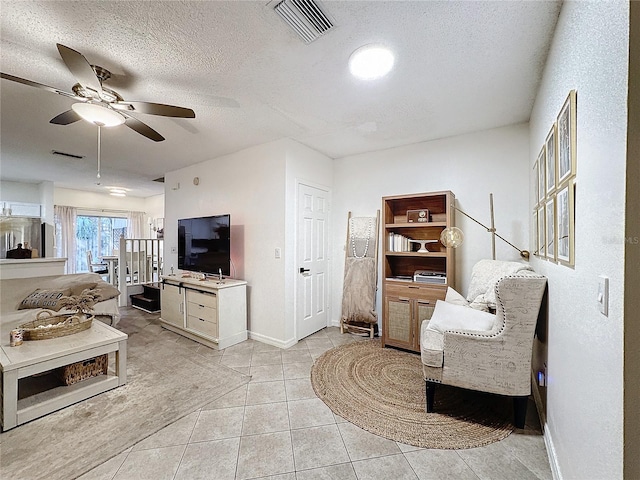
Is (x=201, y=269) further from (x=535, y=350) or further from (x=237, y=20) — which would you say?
(x=535, y=350)

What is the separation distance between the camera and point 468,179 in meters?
3.08

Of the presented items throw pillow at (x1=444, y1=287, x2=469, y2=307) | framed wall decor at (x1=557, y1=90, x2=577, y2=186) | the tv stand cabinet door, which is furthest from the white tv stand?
framed wall decor at (x1=557, y1=90, x2=577, y2=186)

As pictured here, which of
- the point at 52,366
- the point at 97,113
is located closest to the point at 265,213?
the point at 97,113

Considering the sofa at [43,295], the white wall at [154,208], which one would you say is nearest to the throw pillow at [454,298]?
the sofa at [43,295]

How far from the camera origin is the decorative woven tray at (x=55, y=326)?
2150 mm

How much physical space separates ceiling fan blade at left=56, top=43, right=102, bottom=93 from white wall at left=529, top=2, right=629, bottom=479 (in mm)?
2320

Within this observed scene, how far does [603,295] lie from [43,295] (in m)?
4.95

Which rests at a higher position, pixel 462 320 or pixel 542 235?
pixel 542 235

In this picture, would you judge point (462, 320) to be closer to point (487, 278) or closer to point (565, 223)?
point (487, 278)

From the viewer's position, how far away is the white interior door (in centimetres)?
341

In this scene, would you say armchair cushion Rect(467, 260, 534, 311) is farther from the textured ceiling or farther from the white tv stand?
the white tv stand

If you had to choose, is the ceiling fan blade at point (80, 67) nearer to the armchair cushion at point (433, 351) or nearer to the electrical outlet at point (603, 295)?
the electrical outlet at point (603, 295)

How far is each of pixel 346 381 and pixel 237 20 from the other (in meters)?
2.78

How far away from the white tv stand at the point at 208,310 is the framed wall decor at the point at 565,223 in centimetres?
309
